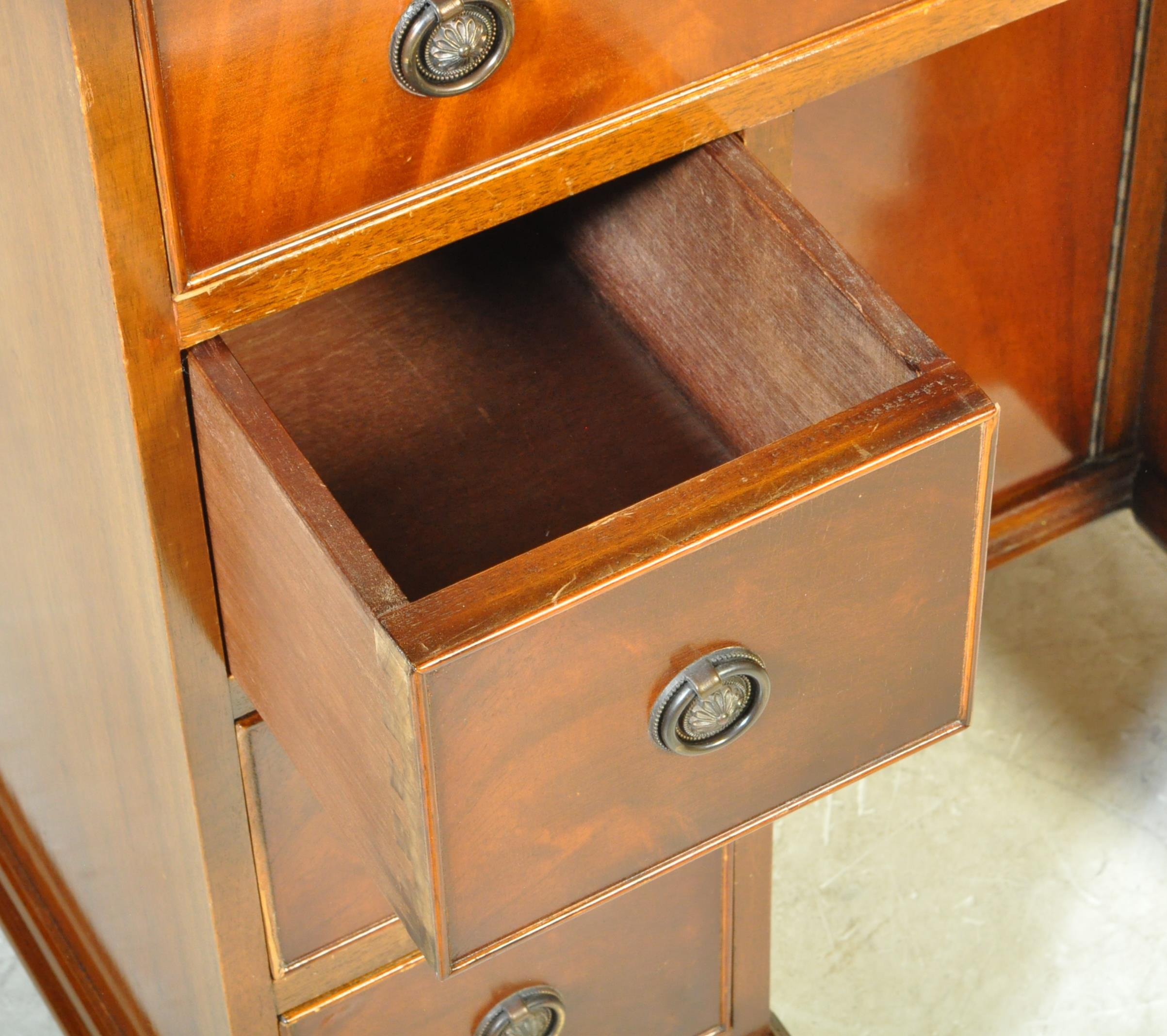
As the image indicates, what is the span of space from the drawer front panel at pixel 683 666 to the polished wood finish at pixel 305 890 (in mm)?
167

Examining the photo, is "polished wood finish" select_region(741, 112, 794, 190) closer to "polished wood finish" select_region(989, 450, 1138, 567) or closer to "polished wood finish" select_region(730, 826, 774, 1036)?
"polished wood finish" select_region(730, 826, 774, 1036)

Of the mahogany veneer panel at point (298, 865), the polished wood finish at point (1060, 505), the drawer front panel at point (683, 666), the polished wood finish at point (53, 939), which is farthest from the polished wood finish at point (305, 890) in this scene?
the polished wood finish at point (1060, 505)

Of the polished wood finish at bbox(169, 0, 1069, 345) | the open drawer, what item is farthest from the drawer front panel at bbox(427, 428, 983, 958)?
the polished wood finish at bbox(169, 0, 1069, 345)

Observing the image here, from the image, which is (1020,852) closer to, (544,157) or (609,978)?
(609,978)

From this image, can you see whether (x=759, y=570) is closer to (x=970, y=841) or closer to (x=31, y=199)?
(x=31, y=199)

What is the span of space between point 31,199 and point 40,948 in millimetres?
707

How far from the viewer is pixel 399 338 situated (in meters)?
0.83

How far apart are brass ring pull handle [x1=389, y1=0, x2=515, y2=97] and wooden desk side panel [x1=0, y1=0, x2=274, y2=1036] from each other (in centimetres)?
9

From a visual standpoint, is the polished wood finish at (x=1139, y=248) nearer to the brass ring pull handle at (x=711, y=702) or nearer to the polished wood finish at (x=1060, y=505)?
the polished wood finish at (x=1060, y=505)

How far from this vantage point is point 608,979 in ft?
3.26

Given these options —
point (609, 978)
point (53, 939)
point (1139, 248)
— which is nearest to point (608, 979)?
point (609, 978)

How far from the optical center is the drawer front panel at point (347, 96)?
562mm

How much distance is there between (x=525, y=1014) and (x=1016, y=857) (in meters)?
0.47

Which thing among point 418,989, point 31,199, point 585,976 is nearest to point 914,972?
point 585,976
